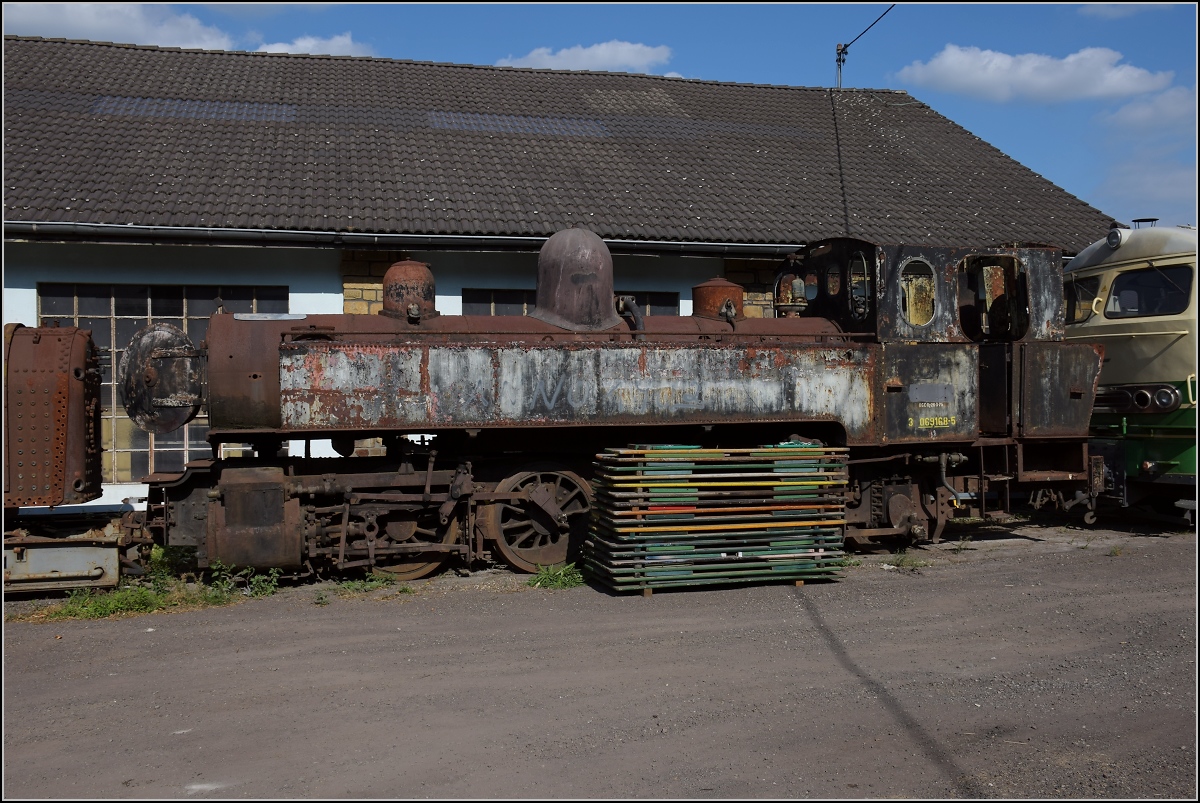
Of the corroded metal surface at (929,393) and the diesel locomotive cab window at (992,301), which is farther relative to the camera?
the diesel locomotive cab window at (992,301)

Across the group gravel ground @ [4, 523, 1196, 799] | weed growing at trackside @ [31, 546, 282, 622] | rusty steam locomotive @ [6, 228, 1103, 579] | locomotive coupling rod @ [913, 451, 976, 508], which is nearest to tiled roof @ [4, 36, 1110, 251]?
rusty steam locomotive @ [6, 228, 1103, 579]

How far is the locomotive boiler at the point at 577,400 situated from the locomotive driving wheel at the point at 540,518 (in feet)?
0.06

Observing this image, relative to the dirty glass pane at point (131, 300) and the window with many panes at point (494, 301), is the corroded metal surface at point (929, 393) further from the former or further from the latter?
the dirty glass pane at point (131, 300)

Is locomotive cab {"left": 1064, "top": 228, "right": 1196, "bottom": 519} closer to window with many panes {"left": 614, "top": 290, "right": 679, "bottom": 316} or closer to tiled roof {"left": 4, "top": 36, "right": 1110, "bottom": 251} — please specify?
tiled roof {"left": 4, "top": 36, "right": 1110, "bottom": 251}

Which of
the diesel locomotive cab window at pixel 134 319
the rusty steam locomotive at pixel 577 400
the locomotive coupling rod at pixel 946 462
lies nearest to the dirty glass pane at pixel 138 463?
the diesel locomotive cab window at pixel 134 319

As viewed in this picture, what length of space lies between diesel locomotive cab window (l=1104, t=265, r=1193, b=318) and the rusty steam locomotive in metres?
1.55

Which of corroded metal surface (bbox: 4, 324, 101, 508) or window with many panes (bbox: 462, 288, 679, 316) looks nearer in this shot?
corroded metal surface (bbox: 4, 324, 101, 508)

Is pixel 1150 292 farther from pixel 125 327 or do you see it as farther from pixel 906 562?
pixel 125 327

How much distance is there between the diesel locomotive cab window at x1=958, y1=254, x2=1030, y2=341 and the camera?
961cm

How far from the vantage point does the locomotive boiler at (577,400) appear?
7699 millimetres

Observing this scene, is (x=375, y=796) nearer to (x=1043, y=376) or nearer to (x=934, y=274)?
(x=934, y=274)

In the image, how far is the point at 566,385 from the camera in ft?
26.9

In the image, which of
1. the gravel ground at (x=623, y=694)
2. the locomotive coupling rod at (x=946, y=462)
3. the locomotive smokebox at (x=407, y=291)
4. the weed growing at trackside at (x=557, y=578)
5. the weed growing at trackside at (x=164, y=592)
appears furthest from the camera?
the locomotive coupling rod at (x=946, y=462)

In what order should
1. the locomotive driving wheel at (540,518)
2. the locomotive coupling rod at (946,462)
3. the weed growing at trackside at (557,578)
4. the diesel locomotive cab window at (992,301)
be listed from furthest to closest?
the diesel locomotive cab window at (992,301)
the locomotive coupling rod at (946,462)
the locomotive driving wheel at (540,518)
the weed growing at trackside at (557,578)
